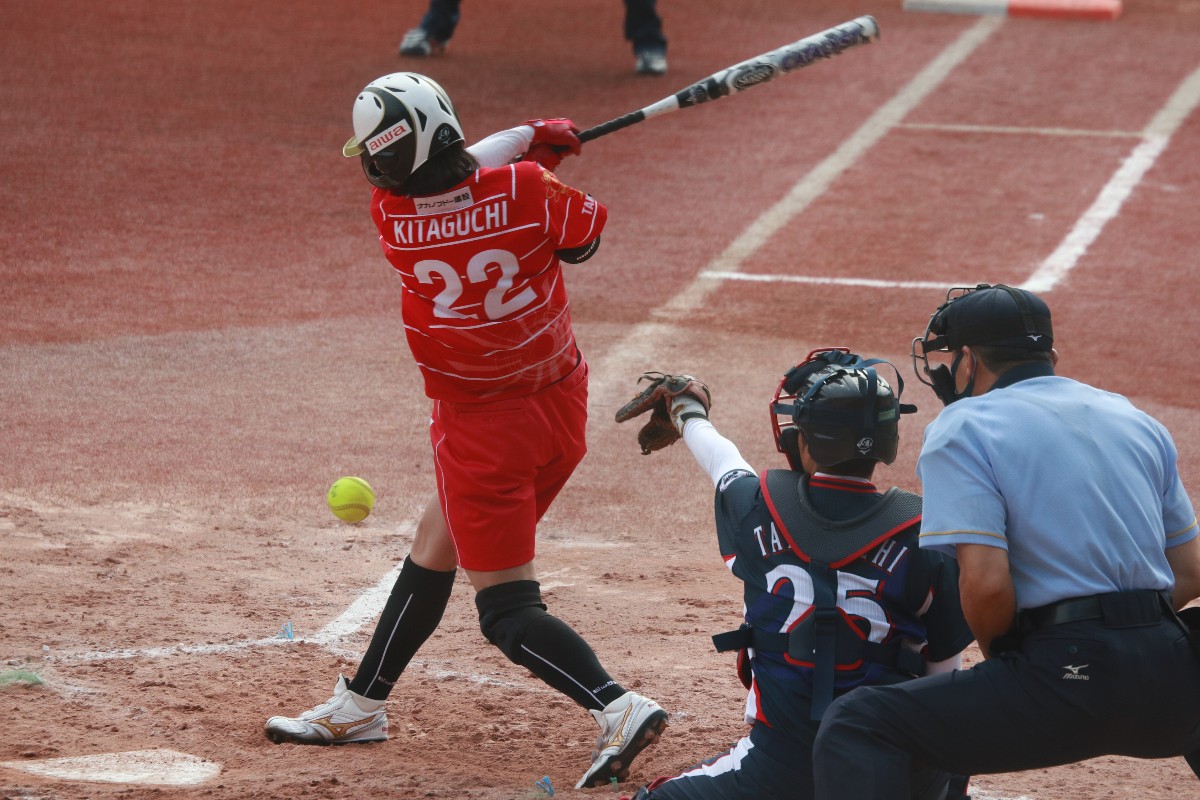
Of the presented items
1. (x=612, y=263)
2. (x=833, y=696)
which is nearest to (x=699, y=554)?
(x=833, y=696)

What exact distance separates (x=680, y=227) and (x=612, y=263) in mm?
890

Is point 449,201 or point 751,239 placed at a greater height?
point 449,201

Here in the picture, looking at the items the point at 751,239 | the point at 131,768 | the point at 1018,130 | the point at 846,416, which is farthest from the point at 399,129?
the point at 1018,130

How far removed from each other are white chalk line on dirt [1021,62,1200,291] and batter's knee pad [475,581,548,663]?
587cm

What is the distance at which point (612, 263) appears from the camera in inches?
374

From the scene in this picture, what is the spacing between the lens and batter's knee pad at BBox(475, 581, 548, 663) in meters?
3.84

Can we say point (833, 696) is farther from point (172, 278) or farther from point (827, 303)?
point (172, 278)

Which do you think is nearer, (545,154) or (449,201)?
(449,201)

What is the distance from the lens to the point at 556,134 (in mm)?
4445

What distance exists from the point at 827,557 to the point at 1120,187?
8797mm

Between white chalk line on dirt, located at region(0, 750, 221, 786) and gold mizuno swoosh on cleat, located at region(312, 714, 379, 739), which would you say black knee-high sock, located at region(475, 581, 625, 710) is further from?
white chalk line on dirt, located at region(0, 750, 221, 786)

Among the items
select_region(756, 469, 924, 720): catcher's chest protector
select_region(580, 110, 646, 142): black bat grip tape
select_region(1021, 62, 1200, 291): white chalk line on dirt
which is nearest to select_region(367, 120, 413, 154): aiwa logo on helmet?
select_region(580, 110, 646, 142): black bat grip tape

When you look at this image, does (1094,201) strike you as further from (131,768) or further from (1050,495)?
(131,768)

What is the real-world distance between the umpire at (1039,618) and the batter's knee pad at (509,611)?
1134 mm
